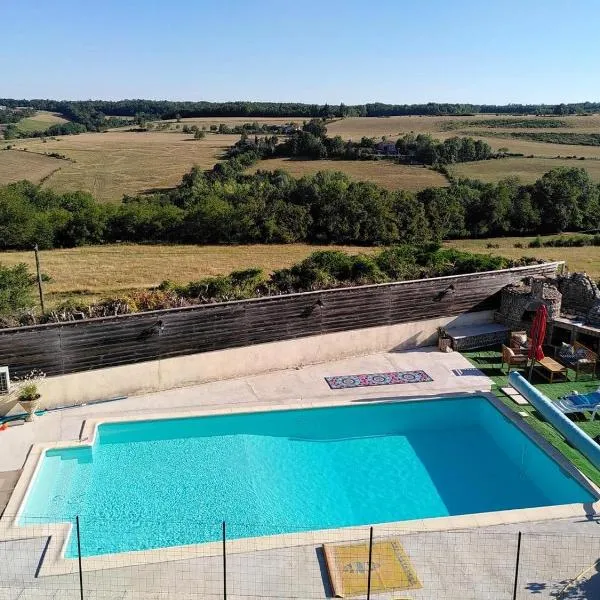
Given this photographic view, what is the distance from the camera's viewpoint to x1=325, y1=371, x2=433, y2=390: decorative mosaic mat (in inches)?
559

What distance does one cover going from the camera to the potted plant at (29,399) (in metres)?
11.9

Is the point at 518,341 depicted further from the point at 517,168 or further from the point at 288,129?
the point at 288,129

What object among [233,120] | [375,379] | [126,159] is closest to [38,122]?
[233,120]

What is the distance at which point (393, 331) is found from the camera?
53.5ft

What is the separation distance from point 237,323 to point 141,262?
58.1 feet

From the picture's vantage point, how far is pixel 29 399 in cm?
1201

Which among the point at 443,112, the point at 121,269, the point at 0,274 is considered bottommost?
the point at 121,269

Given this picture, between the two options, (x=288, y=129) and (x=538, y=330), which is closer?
(x=538, y=330)

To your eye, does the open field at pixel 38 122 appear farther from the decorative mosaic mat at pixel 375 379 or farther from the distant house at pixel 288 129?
the decorative mosaic mat at pixel 375 379

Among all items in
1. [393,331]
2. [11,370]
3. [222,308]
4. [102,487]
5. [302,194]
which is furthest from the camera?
[302,194]

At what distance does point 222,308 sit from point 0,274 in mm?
9855

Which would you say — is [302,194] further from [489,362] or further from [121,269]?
[489,362]

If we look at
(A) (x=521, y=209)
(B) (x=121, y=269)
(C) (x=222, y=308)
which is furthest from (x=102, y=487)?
(A) (x=521, y=209)

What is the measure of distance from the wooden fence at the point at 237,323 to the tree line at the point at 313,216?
58.8 ft
